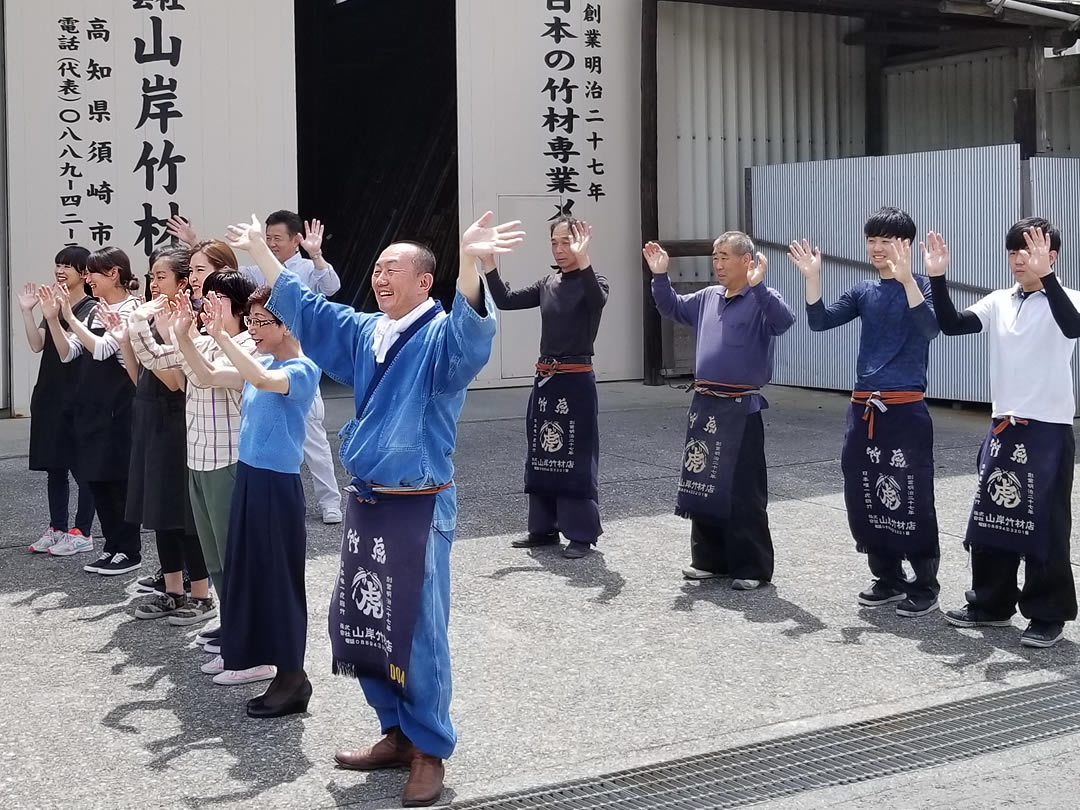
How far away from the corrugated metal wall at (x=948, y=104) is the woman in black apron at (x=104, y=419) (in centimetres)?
1103

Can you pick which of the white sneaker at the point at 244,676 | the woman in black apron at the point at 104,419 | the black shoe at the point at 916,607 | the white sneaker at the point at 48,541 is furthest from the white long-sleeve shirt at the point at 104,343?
the black shoe at the point at 916,607

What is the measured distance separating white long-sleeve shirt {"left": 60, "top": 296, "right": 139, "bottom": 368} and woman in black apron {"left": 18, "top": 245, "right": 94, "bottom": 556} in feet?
0.40

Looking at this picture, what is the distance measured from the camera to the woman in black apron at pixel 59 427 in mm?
6719

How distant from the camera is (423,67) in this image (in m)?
15.0

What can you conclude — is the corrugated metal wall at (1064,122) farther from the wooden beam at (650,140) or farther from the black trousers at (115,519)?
the black trousers at (115,519)

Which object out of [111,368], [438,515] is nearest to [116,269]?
[111,368]

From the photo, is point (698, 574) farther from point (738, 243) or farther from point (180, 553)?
point (180, 553)

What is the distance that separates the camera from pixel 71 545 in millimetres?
6891

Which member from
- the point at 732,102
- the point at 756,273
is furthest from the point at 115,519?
the point at 732,102

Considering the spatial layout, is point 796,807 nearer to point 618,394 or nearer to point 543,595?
point 543,595

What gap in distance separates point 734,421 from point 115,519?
296cm

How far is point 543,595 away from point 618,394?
6.77m

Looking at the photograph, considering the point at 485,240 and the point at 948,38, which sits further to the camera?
the point at 948,38

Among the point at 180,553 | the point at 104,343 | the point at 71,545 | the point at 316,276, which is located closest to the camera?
the point at 180,553
